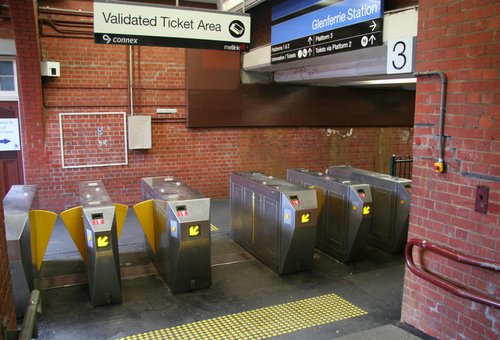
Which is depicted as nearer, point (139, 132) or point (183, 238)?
point (183, 238)

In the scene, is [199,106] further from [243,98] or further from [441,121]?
[441,121]

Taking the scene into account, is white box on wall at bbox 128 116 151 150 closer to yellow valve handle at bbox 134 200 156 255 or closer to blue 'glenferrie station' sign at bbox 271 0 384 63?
blue 'glenferrie station' sign at bbox 271 0 384 63

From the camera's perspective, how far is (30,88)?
277 inches

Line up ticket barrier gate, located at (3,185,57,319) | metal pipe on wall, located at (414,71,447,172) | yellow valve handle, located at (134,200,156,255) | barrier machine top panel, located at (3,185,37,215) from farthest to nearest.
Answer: yellow valve handle, located at (134,200,156,255), barrier machine top panel, located at (3,185,37,215), ticket barrier gate, located at (3,185,57,319), metal pipe on wall, located at (414,71,447,172)

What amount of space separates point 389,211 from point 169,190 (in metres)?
3.22

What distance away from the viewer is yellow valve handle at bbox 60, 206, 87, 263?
15.3ft

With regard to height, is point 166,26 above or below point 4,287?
above

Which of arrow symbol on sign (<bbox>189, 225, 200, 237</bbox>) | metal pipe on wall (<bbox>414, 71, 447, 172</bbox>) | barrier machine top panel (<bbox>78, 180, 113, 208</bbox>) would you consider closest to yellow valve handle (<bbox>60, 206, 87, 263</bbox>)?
barrier machine top panel (<bbox>78, 180, 113, 208</bbox>)

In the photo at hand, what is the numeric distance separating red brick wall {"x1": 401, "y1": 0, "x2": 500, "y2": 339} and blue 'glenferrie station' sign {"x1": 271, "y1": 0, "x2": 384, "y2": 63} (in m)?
1.53

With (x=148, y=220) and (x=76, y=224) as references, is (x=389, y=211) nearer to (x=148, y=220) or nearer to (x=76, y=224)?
(x=148, y=220)

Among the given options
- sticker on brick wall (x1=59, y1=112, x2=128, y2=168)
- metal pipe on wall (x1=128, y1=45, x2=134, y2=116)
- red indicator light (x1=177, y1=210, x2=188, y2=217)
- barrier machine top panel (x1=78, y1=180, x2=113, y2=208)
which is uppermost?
metal pipe on wall (x1=128, y1=45, x2=134, y2=116)

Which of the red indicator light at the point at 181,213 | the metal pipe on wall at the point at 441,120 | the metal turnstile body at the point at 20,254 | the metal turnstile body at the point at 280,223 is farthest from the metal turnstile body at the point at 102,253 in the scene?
the metal pipe on wall at the point at 441,120

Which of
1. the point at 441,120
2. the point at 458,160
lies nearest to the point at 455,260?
the point at 458,160

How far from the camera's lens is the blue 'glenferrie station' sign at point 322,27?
4859 mm
